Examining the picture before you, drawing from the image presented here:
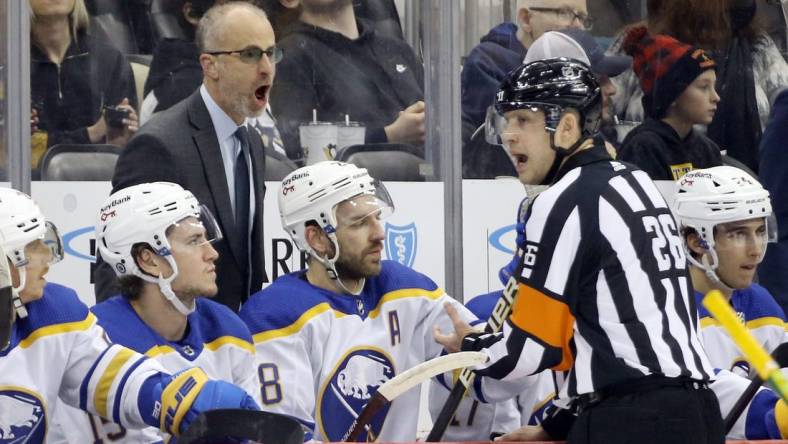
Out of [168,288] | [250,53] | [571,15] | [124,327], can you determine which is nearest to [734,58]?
[571,15]

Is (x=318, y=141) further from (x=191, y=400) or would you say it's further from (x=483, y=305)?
(x=191, y=400)

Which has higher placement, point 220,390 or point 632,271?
point 632,271

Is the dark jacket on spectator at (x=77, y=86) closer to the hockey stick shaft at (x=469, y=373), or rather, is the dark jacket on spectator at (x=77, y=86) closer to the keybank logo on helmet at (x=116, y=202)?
the keybank logo on helmet at (x=116, y=202)

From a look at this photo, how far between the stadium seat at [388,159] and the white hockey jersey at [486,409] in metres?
0.58

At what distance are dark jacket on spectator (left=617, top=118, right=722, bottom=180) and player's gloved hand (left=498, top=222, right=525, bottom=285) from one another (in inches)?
23.9

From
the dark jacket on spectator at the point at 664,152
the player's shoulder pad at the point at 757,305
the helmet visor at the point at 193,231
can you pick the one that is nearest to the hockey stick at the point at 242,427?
the helmet visor at the point at 193,231

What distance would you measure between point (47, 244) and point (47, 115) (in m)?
1.01

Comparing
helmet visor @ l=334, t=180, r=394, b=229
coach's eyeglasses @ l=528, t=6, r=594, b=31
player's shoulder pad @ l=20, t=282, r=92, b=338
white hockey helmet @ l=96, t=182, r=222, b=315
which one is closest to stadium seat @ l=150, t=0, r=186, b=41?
helmet visor @ l=334, t=180, r=394, b=229

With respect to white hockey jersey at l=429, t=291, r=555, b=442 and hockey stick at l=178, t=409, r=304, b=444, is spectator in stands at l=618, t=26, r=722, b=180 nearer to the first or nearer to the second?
white hockey jersey at l=429, t=291, r=555, b=442

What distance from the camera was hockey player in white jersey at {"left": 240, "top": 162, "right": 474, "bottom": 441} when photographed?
352 cm

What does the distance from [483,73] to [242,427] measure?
2.22 m

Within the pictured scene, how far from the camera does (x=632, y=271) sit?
270 cm

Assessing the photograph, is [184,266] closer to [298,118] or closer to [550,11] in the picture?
[298,118]

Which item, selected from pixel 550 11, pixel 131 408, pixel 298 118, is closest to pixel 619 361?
pixel 131 408
